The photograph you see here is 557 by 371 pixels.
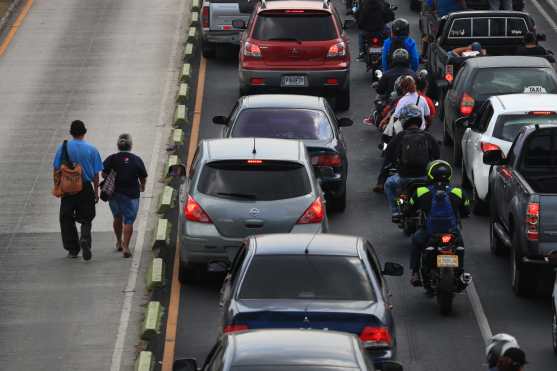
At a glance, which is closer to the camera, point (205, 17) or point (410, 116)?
point (410, 116)

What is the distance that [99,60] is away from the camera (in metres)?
34.7

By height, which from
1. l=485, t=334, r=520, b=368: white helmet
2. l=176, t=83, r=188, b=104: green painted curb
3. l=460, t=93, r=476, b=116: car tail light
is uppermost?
l=485, t=334, r=520, b=368: white helmet

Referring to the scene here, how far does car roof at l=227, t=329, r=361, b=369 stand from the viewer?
1038 centimetres

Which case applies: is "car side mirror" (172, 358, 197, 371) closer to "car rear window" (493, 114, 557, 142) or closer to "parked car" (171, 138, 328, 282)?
Answer: "parked car" (171, 138, 328, 282)

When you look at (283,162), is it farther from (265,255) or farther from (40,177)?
(40,177)

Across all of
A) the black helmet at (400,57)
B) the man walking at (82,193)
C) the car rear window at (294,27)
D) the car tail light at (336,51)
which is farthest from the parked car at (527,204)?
the car rear window at (294,27)

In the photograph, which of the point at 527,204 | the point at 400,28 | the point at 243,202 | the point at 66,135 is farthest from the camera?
the point at 400,28

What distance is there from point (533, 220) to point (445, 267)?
41.5 inches

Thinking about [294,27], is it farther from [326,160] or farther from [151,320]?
[151,320]

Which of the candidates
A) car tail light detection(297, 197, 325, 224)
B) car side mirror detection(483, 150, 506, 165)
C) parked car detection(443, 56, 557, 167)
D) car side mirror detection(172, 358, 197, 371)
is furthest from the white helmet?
parked car detection(443, 56, 557, 167)

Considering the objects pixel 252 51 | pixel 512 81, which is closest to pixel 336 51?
pixel 252 51

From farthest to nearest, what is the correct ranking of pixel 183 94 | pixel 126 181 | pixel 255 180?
pixel 183 94 → pixel 126 181 → pixel 255 180

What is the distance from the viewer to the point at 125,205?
66.0 feet

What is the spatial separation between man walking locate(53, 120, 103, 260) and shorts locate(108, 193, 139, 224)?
0.73 feet
